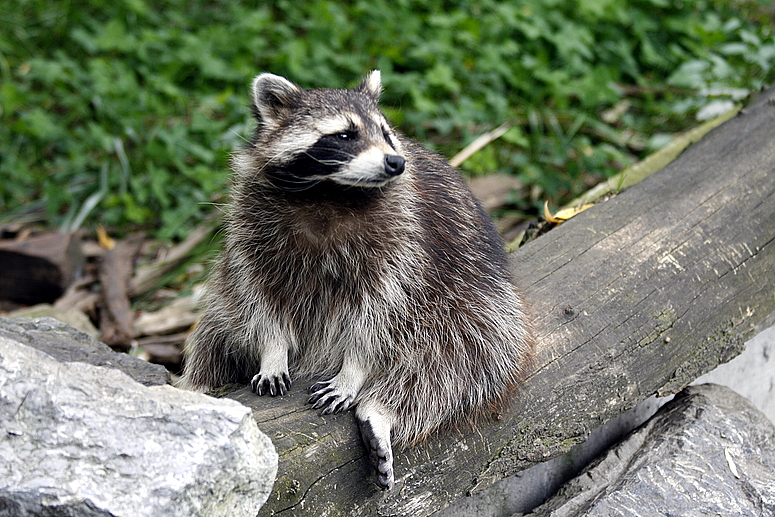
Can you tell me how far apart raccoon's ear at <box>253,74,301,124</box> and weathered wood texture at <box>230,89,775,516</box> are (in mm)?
1187

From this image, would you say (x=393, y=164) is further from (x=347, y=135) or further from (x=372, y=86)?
(x=372, y=86)

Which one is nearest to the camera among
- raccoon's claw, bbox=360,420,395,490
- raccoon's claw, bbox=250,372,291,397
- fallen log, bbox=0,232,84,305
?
raccoon's claw, bbox=360,420,395,490

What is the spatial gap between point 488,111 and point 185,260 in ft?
9.32

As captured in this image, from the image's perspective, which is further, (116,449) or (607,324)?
(607,324)

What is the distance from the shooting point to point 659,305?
328 centimetres

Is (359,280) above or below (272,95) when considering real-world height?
below

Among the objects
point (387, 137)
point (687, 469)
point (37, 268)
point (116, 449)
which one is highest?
point (387, 137)

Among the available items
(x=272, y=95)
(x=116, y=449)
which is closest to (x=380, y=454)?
(x=116, y=449)

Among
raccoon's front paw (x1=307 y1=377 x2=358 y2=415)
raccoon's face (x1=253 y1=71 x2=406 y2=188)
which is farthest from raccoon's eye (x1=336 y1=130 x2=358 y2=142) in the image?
raccoon's front paw (x1=307 y1=377 x2=358 y2=415)

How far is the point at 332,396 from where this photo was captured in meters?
2.70

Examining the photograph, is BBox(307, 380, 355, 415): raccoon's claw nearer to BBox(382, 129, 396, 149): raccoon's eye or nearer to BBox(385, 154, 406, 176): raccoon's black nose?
BBox(385, 154, 406, 176): raccoon's black nose

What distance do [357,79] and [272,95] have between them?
367 centimetres

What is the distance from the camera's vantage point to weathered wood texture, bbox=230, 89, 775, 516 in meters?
2.57

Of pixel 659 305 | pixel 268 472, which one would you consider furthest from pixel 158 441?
pixel 659 305
